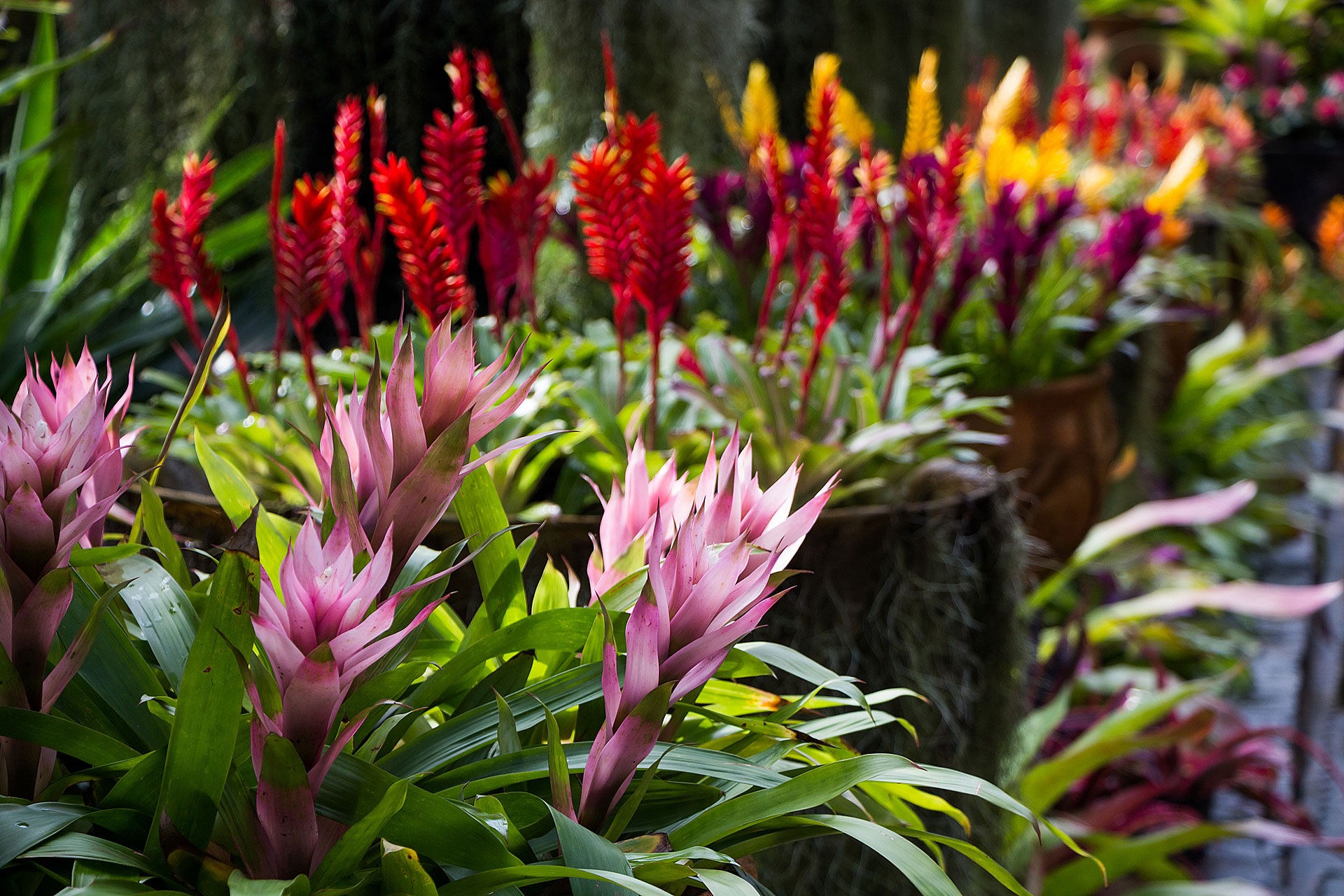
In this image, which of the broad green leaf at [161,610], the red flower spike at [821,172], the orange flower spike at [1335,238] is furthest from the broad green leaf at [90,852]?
the orange flower spike at [1335,238]

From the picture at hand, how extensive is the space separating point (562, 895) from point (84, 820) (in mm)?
241

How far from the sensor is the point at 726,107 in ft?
7.54

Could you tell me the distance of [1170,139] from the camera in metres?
3.59

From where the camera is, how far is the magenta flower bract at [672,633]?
0.52m

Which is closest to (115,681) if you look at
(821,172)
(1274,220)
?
(821,172)

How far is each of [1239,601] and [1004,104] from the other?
39.6 inches

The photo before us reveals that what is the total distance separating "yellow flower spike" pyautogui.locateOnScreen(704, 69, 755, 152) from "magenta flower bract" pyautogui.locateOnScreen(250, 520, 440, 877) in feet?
5.87

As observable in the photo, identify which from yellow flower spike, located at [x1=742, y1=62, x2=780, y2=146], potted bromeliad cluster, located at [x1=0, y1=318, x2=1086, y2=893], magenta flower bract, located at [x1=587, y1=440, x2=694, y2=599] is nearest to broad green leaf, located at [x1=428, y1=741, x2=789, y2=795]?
potted bromeliad cluster, located at [x1=0, y1=318, x2=1086, y2=893]

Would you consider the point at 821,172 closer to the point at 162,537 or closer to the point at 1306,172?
the point at 162,537

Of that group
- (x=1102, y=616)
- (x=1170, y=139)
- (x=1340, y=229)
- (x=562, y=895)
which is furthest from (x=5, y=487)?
(x=1340, y=229)

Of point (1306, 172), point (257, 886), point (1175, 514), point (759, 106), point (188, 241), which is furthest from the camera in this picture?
point (1306, 172)

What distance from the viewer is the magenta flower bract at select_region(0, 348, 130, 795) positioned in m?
0.56

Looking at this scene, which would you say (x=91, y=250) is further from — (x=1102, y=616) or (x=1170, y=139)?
(x=1170, y=139)

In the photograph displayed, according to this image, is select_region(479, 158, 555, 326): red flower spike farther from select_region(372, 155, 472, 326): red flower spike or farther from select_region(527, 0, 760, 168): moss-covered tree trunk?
select_region(527, 0, 760, 168): moss-covered tree trunk
